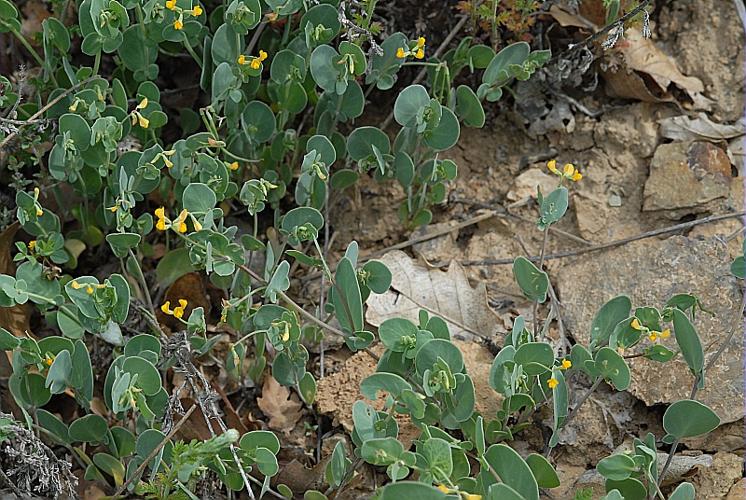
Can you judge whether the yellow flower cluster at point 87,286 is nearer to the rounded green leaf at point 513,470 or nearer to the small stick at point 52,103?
the small stick at point 52,103

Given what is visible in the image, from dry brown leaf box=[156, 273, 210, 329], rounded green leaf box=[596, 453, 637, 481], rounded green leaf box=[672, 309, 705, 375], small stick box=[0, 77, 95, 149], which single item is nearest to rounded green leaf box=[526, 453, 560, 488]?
rounded green leaf box=[596, 453, 637, 481]

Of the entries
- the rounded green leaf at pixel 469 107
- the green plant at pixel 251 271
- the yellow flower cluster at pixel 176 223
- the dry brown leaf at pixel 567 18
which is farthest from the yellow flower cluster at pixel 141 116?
the dry brown leaf at pixel 567 18

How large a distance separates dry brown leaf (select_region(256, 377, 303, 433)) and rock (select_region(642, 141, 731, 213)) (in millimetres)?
1141

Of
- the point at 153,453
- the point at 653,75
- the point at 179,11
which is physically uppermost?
the point at 179,11

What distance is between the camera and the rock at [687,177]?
250 cm

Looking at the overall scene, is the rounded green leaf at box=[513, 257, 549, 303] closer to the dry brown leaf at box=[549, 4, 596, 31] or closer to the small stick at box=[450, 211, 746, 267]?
the small stick at box=[450, 211, 746, 267]

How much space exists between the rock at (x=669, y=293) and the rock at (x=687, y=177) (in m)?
0.14

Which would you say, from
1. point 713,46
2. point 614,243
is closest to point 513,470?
point 614,243

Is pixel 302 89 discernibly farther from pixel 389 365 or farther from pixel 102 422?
pixel 102 422

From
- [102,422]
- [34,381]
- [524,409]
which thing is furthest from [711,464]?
[34,381]

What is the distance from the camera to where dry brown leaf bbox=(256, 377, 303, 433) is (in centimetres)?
230

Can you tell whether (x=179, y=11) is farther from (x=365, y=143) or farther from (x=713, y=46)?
(x=713, y=46)

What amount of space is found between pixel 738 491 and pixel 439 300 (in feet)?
2.89

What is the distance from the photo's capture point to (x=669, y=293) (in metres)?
2.33
